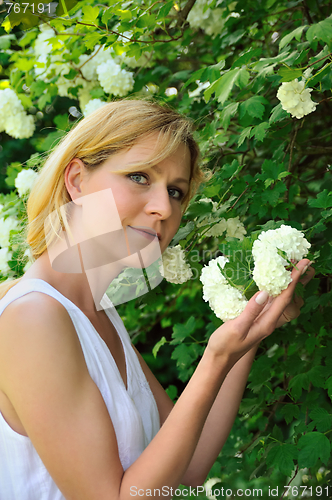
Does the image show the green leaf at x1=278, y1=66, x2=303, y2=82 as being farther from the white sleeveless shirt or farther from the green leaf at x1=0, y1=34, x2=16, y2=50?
the green leaf at x1=0, y1=34, x2=16, y2=50

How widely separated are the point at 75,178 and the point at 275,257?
0.75 metres

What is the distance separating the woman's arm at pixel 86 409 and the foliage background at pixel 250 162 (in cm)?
30

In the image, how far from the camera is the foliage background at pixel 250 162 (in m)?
1.64

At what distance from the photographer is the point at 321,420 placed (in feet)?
5.29

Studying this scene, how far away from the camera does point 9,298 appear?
1.26 m

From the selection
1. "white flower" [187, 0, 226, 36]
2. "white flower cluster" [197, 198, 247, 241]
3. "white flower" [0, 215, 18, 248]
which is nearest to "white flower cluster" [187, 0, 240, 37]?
"white flower" [187, 0, 226, 36]

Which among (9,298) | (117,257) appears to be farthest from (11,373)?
(117,257)

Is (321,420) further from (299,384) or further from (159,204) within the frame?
(159,204)

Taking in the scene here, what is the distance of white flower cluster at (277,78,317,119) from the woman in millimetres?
375

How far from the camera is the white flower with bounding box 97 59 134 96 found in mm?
2441

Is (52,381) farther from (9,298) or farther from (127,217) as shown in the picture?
(127,217)

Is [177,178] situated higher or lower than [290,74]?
lower

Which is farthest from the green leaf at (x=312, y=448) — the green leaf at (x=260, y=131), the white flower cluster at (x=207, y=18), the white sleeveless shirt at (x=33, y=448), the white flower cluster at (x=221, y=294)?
the white flower cluster at (x=207, y=18)

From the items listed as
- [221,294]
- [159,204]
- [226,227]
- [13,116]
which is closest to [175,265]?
[226,227]
